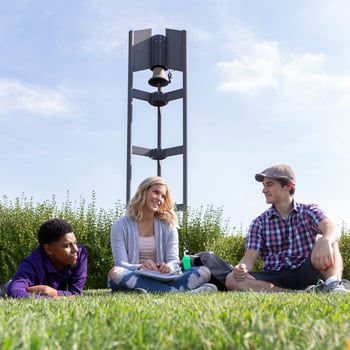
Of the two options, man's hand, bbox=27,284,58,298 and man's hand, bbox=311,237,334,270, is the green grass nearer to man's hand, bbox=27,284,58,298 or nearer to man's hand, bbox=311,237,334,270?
man's hand, bbox=27,284,58,298

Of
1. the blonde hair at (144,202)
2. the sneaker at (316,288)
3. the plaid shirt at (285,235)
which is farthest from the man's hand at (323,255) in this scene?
the blonde hair at (144,202)

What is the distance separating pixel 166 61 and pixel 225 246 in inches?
166

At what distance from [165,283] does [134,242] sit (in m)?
0.79

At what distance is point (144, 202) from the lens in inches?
234

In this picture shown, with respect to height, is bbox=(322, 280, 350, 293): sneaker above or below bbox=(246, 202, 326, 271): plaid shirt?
below

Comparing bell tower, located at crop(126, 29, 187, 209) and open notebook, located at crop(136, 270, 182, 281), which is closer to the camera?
open notebook, located at crop(136, 270, 182, 281)

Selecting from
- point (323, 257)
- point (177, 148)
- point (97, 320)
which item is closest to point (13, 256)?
point (177, 148)

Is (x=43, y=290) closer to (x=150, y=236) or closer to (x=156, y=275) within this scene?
(x=156, y=275)

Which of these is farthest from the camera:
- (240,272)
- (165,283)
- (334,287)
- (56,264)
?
(165,283)

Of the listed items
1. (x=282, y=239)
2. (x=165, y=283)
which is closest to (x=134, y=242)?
(x=165, y=283)

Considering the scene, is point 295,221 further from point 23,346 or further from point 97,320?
point 23,346

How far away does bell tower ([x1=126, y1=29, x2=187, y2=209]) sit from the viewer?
10008 millimetres

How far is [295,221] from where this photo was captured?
220 inches

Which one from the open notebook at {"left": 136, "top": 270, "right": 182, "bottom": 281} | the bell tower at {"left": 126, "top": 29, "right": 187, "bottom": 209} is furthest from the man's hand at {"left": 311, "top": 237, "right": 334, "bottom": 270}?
the bell tower at {"left": 126, "top": 29, "right": 187, "bottom": 209}
